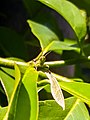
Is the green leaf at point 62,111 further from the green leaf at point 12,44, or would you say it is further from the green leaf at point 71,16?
the green leaf at point 12,44

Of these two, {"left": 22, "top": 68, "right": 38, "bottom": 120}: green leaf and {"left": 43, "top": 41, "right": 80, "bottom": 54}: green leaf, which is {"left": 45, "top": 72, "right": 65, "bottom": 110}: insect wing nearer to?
{"left": 22, "top": 68, "right": 38, "bottom": 120}: green leaf

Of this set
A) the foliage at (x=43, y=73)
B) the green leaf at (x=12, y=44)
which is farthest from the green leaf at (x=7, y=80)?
the green leaf at (x=12, y=44)

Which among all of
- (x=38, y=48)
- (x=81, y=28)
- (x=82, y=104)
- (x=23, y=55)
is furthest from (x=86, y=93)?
(x=38, y=48)

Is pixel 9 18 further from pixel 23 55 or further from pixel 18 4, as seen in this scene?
pixel 23 55

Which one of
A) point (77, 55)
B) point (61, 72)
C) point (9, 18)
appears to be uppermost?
point (9, 18)

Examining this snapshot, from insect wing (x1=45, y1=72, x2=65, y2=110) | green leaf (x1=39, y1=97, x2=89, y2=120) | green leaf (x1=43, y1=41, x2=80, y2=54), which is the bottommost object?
green leaf (x1=39, y1=97, x2=89, y2=120)

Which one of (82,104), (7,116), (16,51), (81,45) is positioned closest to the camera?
(7,116)

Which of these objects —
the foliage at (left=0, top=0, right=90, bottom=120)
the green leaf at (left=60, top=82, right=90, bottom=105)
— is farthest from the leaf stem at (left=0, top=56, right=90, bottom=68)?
the green leaf at (left=60, top=82, right=90, bottom=105)

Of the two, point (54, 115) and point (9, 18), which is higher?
point (9, 18)
